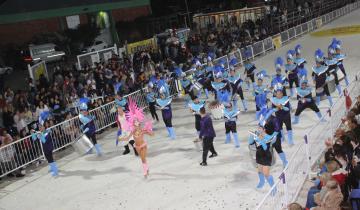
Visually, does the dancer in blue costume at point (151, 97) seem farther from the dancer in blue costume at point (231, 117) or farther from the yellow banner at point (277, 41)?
the yellow banner at point (277, 41)

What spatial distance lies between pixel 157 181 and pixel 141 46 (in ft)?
53.3

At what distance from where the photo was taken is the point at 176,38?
2753 centimetres

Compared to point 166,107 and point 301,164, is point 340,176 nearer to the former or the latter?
point 301,164

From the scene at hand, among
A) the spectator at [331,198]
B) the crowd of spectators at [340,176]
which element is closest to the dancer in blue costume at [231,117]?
the crowd of spectators at [340,176]

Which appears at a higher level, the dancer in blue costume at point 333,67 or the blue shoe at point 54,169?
the dancer in blue costume at point 333,67

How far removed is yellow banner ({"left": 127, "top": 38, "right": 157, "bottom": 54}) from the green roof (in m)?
6.47

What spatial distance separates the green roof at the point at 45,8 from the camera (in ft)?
87.9

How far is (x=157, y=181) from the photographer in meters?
11.3

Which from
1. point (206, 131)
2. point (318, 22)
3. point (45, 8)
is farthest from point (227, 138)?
point (318, 22)

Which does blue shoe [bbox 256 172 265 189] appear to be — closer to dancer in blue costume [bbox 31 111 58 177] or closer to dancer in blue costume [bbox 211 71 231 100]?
dancer in blue costume [bbox 211 71 231 100]

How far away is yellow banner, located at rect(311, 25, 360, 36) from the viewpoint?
30.7 meters

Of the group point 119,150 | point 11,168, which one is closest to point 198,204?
point 119,150

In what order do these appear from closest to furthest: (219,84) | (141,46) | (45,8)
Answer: (219,84) → (141,46) → (45,8)

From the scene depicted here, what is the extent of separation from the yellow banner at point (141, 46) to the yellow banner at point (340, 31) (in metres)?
12.1
